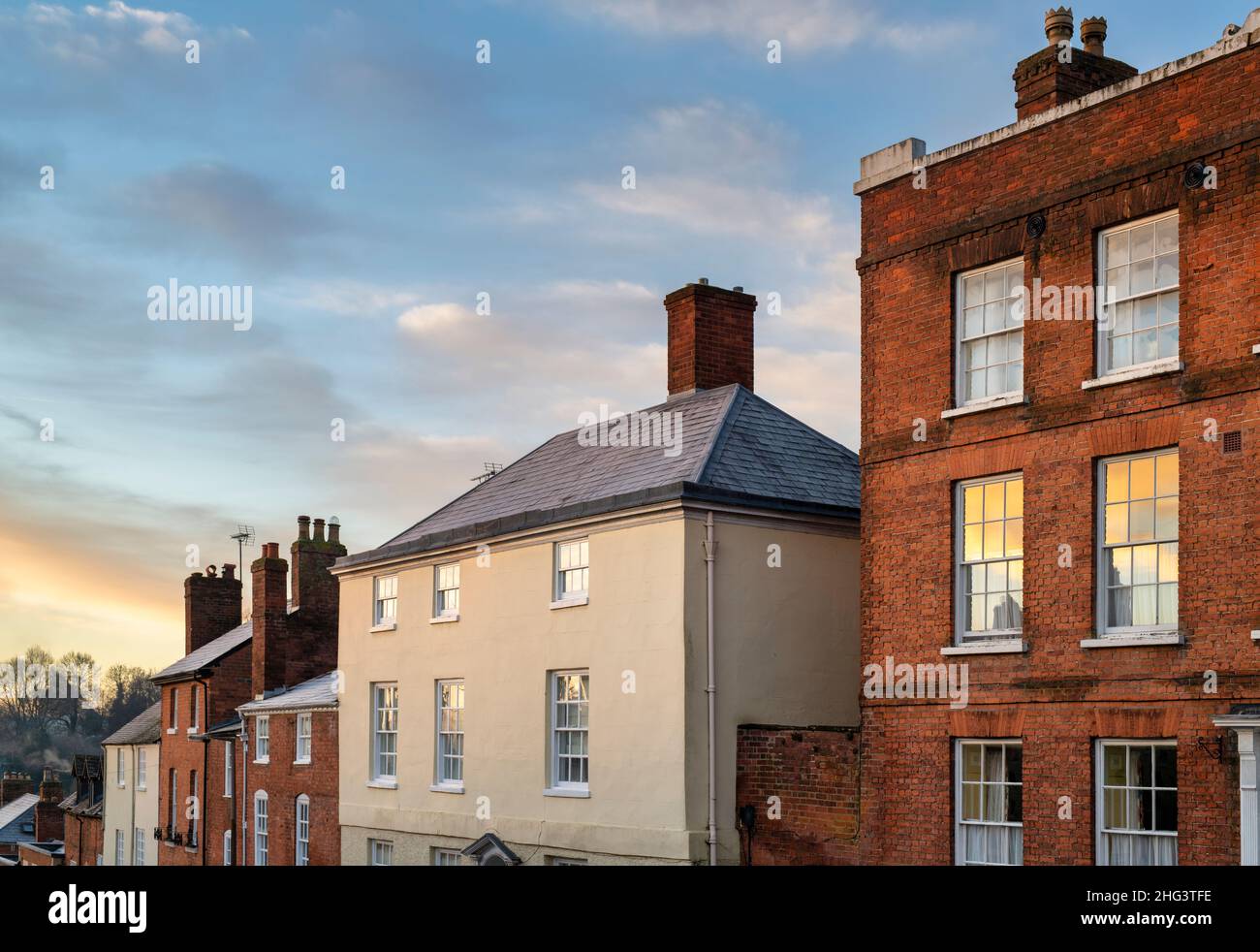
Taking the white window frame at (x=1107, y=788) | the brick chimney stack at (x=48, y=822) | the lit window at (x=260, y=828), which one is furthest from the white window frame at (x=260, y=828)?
the brick chimney stack at (x=48, y=822)

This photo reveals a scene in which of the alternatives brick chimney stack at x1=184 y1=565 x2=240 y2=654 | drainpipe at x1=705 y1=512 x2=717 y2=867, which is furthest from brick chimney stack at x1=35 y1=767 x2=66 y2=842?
drainpipe at x1=705 y1=512 x2=717 y2=867

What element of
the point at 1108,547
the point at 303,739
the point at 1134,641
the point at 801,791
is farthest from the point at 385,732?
the point at 1134,641

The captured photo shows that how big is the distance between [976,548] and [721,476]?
5253 mm

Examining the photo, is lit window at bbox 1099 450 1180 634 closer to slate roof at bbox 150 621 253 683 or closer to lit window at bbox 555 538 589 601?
lit window at bbox 555 538 589 601

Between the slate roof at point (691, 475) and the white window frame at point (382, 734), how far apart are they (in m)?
3.15

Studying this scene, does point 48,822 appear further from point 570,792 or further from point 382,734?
point 570,792

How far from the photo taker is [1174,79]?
16562 mm

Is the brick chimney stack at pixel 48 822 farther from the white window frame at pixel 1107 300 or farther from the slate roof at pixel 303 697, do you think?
the white window frame at pixel 1107 300

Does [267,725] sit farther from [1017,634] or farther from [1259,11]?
[1259,11]

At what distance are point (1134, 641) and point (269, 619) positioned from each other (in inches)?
1099

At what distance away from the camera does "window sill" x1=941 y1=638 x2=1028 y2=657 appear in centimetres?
1770

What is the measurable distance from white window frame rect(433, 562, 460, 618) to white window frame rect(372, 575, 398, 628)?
1.69m

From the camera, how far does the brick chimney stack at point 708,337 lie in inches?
1088
